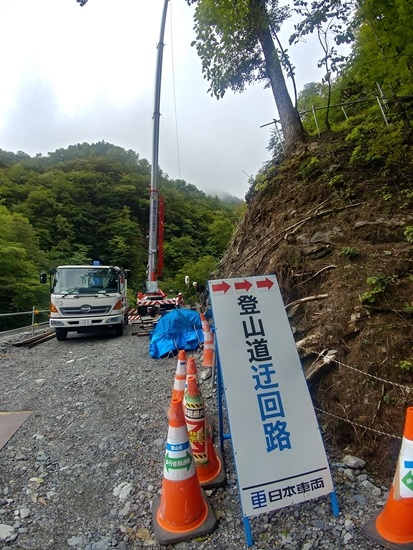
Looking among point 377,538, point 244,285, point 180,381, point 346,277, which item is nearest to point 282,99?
point 346,277

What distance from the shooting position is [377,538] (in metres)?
1.91

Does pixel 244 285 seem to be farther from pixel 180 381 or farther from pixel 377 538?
pixel 377 538

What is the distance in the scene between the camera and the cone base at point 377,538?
1.85 metres

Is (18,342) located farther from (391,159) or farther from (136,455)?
(391,159)

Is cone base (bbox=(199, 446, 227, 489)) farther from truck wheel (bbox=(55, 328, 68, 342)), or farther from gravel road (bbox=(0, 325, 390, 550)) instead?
truck wheel (bbox=(55, 328, 68, 342))

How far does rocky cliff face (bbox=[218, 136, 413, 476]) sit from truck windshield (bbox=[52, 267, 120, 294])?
415 centimetres

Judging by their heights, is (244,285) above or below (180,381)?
above

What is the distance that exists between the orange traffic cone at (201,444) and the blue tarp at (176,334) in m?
3.73

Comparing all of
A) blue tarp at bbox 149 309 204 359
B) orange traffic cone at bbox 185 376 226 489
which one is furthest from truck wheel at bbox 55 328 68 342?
orange traffic cone at bbox 185 376 226 489

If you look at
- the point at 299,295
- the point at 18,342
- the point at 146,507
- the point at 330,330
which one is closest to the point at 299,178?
the point at 299,295

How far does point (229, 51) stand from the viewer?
28.7 ft

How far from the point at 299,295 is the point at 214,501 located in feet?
9.41

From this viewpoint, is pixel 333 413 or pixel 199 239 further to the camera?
pixel 199 239

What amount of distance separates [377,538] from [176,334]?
16.7 ft
